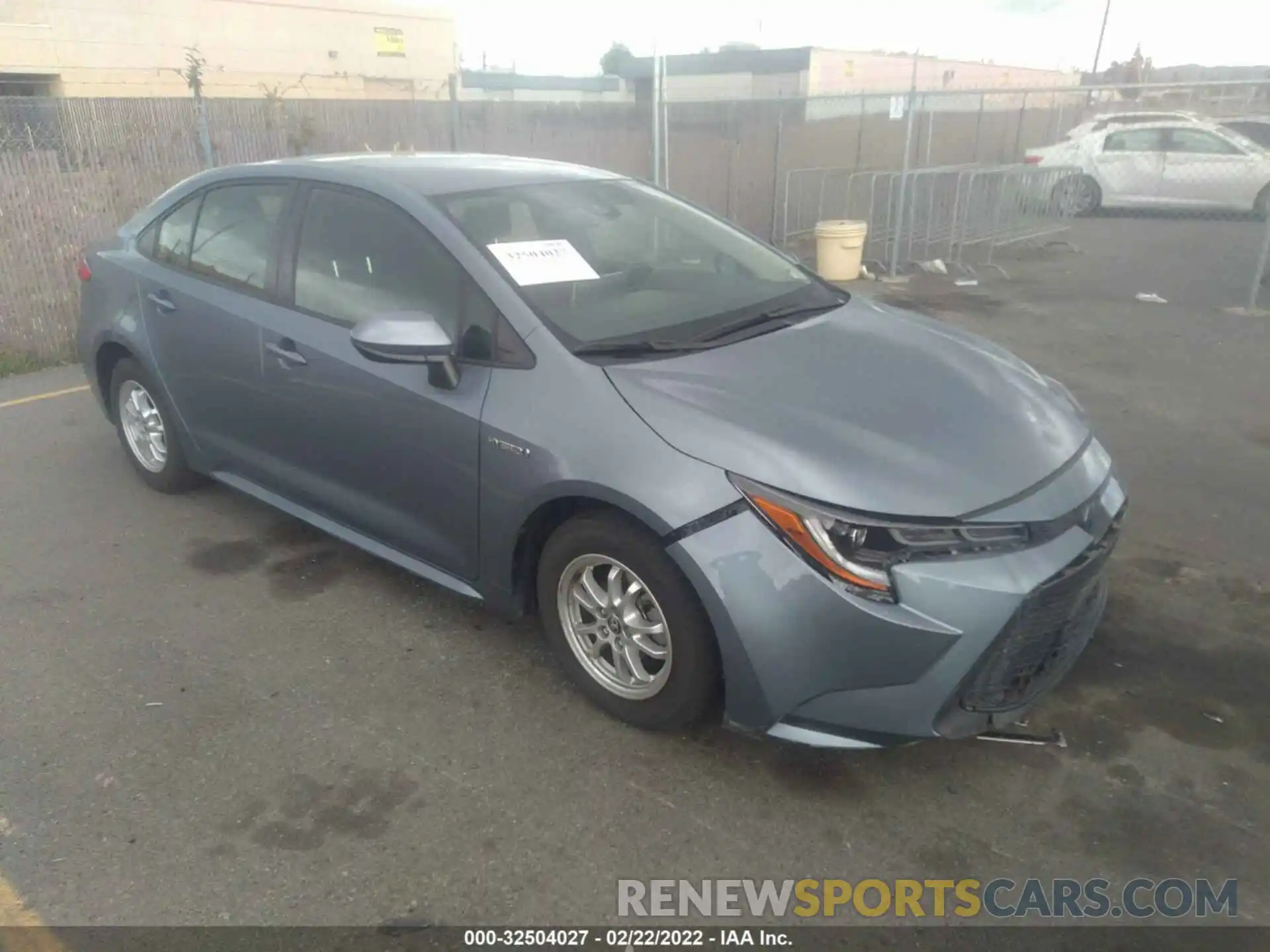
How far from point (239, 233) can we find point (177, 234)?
1.90 feet


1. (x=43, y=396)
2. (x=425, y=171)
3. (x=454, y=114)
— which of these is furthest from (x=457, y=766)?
(x=454, y=114)

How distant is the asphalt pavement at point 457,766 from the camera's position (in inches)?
99.4

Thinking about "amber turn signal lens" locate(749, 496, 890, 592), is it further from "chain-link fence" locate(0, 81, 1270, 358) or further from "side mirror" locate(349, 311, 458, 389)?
"chain-link fence" locate(0, 81, 1270, 358)

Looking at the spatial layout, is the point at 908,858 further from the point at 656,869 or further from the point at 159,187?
the point at 159,187

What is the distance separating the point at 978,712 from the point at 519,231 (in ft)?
7.18

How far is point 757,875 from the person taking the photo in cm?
253

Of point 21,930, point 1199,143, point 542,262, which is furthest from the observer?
point 1199,143

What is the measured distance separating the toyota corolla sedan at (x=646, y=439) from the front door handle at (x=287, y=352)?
0.04 feet

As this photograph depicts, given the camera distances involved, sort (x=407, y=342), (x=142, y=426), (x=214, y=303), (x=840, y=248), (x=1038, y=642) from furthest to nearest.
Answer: (x=840, y=248), (x=142, y=426), (x=214, y=303), (x=407, y=342), (x=1038, y=642)

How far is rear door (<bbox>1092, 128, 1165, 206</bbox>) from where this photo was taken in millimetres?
15641

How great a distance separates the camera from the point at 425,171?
3764 mm

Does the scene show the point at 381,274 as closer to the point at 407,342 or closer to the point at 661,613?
the point at 407,342

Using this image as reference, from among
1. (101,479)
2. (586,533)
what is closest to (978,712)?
(586,533)

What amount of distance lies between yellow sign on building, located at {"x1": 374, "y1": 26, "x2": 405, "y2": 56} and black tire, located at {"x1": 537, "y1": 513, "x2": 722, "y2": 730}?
163 feet
